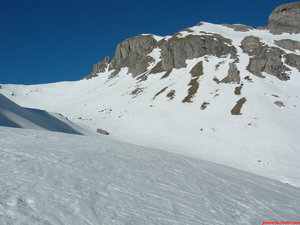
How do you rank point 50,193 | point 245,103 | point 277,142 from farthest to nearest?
point 245,103
point 277,142
point 50,193

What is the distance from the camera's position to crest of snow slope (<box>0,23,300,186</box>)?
2258 cm

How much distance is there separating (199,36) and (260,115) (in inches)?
1871

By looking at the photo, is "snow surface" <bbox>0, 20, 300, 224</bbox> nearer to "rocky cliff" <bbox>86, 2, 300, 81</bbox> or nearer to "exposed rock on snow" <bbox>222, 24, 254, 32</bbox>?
"rocky cliff" <bbox>86, 2, 300, 81</bbox>

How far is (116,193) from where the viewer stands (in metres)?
5.48

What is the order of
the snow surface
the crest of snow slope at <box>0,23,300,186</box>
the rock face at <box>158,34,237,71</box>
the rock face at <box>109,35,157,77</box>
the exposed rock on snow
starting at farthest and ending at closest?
1. the rock face at <box>109,35,157,77</box>
2. the exposed rock on snow
3. the rock face at <box>158,34,237,71</box>
4. the crest of snow slope at <box>0,23,300,186</box>
5. the snow surface

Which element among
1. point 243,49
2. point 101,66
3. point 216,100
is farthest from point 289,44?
point 101,66

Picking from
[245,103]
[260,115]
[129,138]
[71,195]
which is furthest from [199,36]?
[71,195]

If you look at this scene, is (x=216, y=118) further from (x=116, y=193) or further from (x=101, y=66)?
(x=101, y=66)

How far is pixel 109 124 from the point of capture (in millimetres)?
38469

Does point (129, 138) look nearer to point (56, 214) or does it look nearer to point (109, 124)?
point (109, 124)

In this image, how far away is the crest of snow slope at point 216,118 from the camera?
74.1 ft

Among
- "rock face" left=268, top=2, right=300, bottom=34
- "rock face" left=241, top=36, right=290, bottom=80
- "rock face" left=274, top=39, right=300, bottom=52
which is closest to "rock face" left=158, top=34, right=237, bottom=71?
"rock face" left=241, top=36, right=290, bottom=80

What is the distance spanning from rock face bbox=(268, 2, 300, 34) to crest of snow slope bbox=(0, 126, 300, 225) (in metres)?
83.0

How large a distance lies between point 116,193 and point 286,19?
9349 cm
